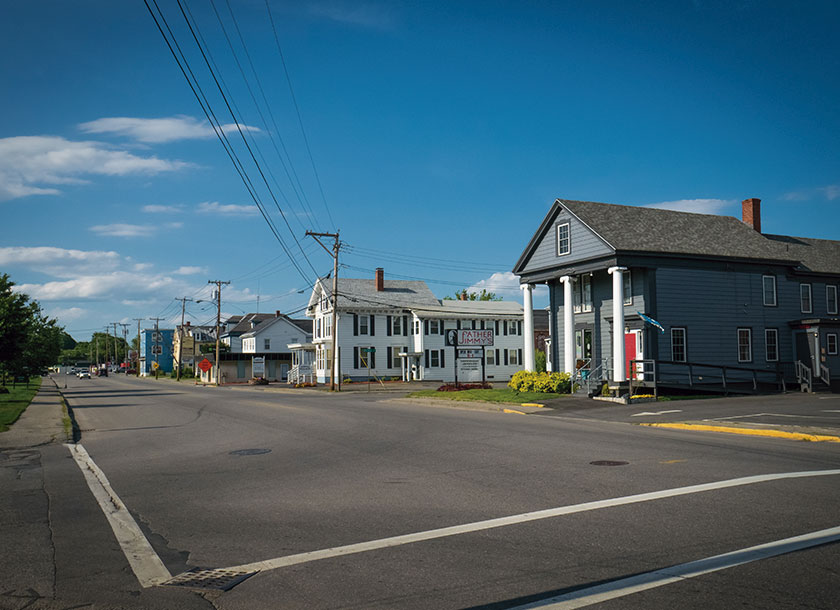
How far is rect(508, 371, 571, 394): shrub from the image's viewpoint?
102ft

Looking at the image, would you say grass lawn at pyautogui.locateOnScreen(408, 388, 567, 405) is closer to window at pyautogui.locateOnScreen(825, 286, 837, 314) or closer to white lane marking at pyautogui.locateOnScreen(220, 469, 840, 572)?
window at pyautogui.locateOnScreen(825, 286, 837, 314)

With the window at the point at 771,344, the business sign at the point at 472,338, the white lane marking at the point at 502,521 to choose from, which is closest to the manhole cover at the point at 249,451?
the white lane marking at the point at 502,521

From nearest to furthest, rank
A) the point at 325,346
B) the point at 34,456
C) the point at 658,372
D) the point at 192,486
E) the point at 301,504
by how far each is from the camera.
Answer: the point at 301,504
the point at 192,486
the point at 34,456
the point at 658,372
the point at 325,346

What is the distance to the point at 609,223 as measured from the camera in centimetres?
3312

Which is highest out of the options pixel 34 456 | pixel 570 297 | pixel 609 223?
pixel 609 223

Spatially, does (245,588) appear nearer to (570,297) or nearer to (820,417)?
(820,417)

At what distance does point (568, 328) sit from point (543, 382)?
3.35 meters

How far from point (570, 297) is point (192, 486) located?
2510cm

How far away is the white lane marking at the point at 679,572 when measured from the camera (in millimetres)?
5141

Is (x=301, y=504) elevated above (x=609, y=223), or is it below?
below

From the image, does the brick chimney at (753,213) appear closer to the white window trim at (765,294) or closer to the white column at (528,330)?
the white window trim at (765,294)

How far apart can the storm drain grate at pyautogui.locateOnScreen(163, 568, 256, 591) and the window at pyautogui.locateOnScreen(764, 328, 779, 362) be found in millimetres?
33384

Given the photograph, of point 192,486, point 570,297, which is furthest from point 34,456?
point 570,297

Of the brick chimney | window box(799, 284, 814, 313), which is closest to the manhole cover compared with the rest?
window box(799, 284, 814, 313)
